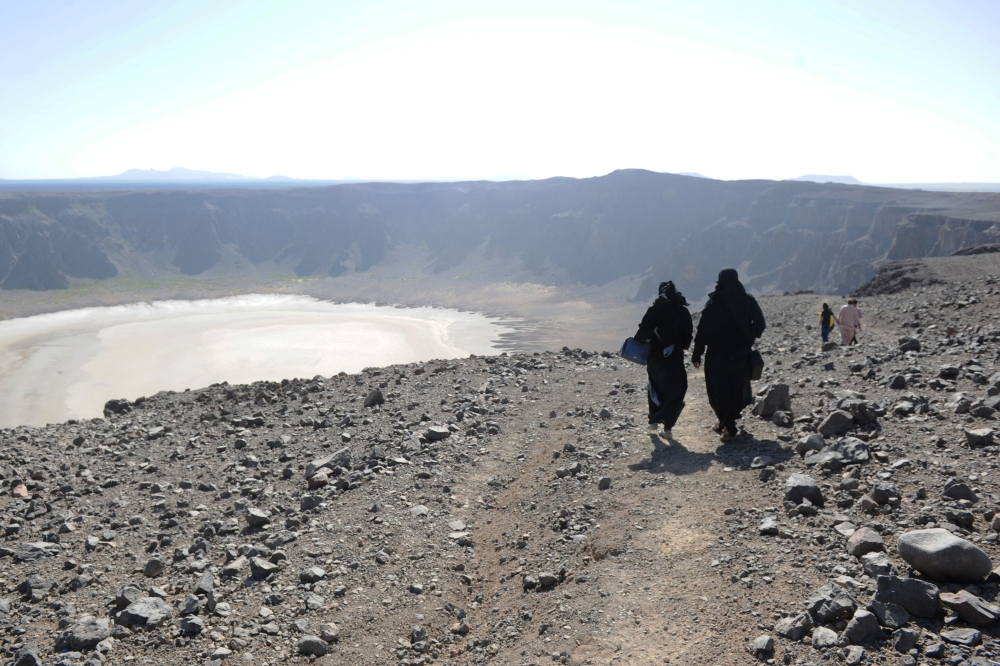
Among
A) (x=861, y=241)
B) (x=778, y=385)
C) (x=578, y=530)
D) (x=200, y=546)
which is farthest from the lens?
(x=861, y=241)

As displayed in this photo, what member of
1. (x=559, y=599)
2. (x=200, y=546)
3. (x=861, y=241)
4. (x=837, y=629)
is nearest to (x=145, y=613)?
(x=200, y=546)

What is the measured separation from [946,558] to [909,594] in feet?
0.98

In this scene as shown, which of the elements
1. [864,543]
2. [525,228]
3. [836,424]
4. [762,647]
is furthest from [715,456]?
[525,228]

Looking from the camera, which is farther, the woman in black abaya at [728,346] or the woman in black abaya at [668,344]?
the woman in black abaya at [668,344]

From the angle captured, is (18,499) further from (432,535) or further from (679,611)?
(679,611)

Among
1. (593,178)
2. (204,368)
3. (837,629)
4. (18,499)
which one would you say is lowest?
(204,368)

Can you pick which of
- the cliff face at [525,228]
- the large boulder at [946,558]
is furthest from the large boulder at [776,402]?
the cliff face at [525,228]

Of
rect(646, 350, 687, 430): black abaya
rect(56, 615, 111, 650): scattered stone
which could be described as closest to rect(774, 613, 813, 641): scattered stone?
rect(646, 350, 687, 430): black abaya

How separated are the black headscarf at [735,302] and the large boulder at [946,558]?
3461 millimetres

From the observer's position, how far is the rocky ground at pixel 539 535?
3.79m

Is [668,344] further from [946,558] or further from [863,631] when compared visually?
[863,631]

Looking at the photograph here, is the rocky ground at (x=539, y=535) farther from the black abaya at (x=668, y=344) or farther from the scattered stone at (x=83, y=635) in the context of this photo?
the black abaya at (x=668, y=344)

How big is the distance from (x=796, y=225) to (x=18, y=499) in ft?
246

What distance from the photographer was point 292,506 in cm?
683
